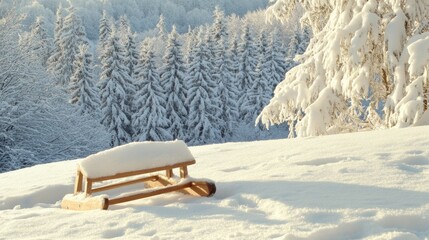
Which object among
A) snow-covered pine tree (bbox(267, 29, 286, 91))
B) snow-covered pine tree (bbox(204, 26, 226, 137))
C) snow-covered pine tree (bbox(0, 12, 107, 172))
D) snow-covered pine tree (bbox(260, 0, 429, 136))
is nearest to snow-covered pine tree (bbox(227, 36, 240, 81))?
snow-covered pine tree (bbox(204, 26, 226, 137))

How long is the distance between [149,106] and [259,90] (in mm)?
→ 16015

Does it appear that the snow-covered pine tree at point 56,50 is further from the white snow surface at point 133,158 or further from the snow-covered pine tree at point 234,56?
the white snow surface at point 133,158

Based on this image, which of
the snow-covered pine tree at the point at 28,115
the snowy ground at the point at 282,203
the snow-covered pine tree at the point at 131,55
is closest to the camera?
the snowy ground at the point at 282,203

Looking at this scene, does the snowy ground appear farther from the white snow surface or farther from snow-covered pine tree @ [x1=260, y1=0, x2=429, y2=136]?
snow-covered pine tree @ [x1=260, y1=0, x2=429, y2=136]

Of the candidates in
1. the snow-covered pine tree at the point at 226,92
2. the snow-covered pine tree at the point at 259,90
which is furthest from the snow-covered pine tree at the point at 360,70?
the snow-covered pine tree at the point at 259,90

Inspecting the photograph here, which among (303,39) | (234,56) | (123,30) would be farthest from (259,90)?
(123,30)

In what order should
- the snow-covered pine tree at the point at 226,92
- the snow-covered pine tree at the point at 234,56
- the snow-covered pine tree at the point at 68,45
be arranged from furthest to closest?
the snow-covered pine tree at the point at 234,56
the snow-covered pine tree at the point at 226,92
the snow-covered pine tree at the point at 68,45

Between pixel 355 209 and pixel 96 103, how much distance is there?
38.7 meters

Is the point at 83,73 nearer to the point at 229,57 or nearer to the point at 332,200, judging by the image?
the point at 229,57

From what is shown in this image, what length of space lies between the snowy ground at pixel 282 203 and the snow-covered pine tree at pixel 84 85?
1375 inches

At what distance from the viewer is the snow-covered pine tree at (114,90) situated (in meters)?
41.3

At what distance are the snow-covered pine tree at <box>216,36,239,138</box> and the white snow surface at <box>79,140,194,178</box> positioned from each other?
1695 inches

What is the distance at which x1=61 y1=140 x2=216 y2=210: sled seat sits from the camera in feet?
16.9

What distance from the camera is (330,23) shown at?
1029 cm
